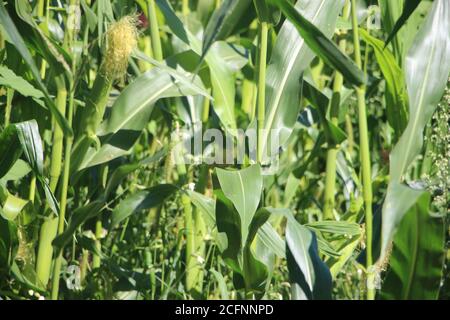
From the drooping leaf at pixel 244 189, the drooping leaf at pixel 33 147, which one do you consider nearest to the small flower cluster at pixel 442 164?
the drooping leaf at pixel 244 189

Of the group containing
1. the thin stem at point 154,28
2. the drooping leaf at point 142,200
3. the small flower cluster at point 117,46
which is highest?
the thin stem at point 154,28

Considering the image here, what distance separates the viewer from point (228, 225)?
1915 mm

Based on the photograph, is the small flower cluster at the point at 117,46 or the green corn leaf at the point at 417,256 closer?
the green corn leaf at the point at 417,256

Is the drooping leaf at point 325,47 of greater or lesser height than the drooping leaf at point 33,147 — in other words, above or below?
above

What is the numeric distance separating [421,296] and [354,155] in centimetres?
162

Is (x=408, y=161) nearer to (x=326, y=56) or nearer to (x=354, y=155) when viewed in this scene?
(x=326, y=56)

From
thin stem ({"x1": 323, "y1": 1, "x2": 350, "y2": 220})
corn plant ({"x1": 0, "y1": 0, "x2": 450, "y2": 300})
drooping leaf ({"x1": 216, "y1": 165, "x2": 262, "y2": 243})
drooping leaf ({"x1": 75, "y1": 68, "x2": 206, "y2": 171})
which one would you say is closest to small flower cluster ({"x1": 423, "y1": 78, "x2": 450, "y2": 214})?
corn plant ({"x1": 0, "y1": 0, "x2": 450, "y2": 300})

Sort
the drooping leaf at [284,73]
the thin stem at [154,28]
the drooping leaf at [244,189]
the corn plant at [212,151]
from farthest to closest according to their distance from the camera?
the thin stem at [154,28] < the drooping leaf at [284,73] < the drooping leaf at [244,189] < the corn plant at [212,151]

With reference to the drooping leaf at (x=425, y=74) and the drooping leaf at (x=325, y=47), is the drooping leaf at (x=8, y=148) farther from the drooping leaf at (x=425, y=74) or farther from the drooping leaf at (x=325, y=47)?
the drooping leaf at (x=425, y=74)

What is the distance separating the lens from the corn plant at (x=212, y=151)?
165 cm

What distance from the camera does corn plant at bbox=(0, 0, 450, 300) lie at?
1.65 meters

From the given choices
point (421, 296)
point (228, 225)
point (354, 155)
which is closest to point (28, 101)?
point (228, 225)

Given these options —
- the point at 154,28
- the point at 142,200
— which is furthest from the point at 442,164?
the point at 154,28

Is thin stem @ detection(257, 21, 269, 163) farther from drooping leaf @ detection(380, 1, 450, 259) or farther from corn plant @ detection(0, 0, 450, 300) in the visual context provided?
drooping leaf @ detection(380, 1, 450, 259)
